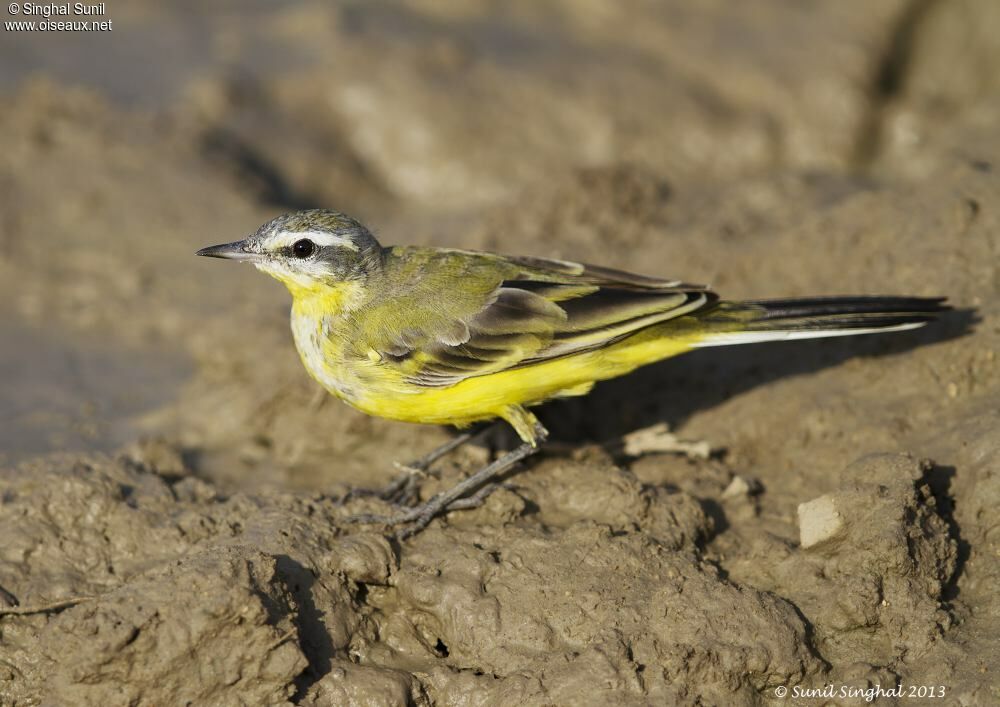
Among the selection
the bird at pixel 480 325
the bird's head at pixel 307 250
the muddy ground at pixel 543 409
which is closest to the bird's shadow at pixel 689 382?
the muddy ground at pixel 543 409

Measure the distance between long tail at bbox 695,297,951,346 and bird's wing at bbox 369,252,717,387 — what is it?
21 centimetres

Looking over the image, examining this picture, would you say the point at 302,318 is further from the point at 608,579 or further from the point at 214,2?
the point at 214,2

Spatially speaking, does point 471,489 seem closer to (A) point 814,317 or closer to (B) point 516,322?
(B) point 516,322

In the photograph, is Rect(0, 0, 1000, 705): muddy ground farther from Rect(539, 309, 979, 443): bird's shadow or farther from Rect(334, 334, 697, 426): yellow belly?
Rect(334, 334, 697, 426): yellow belly

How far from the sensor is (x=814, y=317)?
661 centimetres

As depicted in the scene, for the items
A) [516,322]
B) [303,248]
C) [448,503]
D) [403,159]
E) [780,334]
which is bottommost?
[448,503]

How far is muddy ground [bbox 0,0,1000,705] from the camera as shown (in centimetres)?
522

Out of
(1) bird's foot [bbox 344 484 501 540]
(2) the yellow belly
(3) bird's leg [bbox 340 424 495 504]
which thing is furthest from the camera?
(3) bird's leg [bbox 340 424 495 504]

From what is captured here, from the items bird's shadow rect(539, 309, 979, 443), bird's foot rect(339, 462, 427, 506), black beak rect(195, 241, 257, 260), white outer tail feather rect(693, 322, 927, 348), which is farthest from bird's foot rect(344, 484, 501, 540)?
black beak rect(195, 241, 257, 260)

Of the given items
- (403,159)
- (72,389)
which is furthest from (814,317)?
(403,159)

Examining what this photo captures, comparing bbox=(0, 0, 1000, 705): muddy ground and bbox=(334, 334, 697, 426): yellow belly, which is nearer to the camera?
bbox=(0, 0, 1000, 705): muddy ground

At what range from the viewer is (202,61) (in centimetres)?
1245

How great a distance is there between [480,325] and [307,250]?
4.06ft

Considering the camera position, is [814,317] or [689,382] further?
[689,382]
